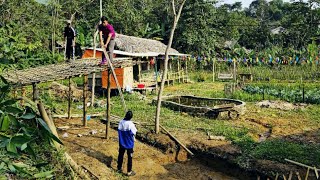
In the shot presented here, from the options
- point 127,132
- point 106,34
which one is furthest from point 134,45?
point 127,132

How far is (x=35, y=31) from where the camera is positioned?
23000 mm

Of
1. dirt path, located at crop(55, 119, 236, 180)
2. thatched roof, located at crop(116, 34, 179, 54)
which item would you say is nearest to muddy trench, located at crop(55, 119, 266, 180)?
dirt path, located at crop(55, 119, 236, 180)

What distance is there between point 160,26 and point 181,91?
45.4 feet

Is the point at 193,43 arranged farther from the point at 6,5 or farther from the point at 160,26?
the point at 6,5

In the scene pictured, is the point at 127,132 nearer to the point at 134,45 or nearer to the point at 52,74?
the point at 52,74

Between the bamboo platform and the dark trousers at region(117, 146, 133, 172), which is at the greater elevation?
the bamboo platform

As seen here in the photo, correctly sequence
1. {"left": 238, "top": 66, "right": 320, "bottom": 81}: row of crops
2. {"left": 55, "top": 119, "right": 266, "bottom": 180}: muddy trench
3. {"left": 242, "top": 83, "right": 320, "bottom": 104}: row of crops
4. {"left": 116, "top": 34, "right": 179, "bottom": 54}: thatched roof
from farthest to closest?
{"left": 238, "top": 66, "right": 320, "bottom": 81}: row of crops
{"left": 116, "top": 34, "right": 179, "bottom": 54}: thatched roof
{"left": 242, "top": 83, "right": 320, "bottom": 104}: row of crops
{"left": 55, "top": 119, "right": 266, "bottom": 180}: muddy trench

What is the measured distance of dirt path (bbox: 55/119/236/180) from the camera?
27.1 ft

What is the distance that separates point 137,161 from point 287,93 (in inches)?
454

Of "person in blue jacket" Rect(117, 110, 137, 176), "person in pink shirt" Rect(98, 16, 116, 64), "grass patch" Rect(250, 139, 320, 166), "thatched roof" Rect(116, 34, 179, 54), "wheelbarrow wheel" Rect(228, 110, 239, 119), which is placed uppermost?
"thatched roof" Rect(116, 34, 179, 54)

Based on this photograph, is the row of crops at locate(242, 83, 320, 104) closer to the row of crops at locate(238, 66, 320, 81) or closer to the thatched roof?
the row of crops at locate(238, 66, 320, 81)

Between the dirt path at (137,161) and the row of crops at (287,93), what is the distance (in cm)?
923

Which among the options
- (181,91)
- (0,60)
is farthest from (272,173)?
(181,91)

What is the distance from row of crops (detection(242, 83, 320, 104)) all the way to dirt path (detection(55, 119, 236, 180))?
9225mm
